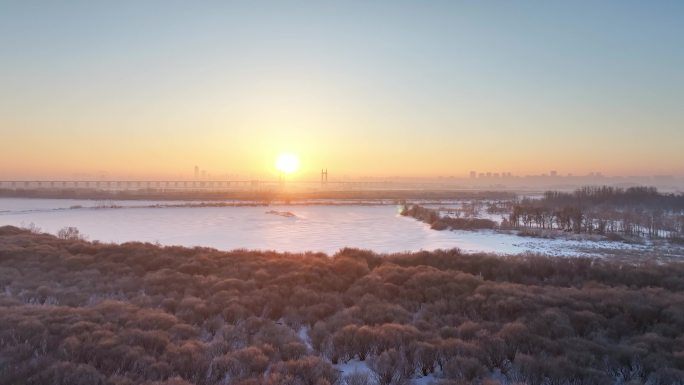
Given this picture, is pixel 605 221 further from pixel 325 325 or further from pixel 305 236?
pixel 325 325

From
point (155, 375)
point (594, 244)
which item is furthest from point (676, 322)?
point (594, 244)

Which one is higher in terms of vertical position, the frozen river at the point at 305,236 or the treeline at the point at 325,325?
the treeline at the point at 325,325

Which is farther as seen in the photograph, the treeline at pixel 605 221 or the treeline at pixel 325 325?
the treeline at pixel 605 221

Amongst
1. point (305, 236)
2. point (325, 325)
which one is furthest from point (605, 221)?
point (325, 325)

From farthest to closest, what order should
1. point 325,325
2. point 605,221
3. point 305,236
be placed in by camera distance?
point 605,221 → point 305,236 → point 325,325

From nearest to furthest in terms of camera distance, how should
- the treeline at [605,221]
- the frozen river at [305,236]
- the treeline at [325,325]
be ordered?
the treeline at [325,325]
the frozen river at [305,236]
the treeline at [605,221]

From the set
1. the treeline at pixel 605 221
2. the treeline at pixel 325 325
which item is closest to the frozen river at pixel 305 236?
the treeline at pixel 605 221

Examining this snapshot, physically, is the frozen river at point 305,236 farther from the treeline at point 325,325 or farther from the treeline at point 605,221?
the treeline at point 325,325

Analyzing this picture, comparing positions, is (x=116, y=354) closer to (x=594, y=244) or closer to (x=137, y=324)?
(x=137, y=324)

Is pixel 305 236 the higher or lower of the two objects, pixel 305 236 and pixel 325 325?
the lower
